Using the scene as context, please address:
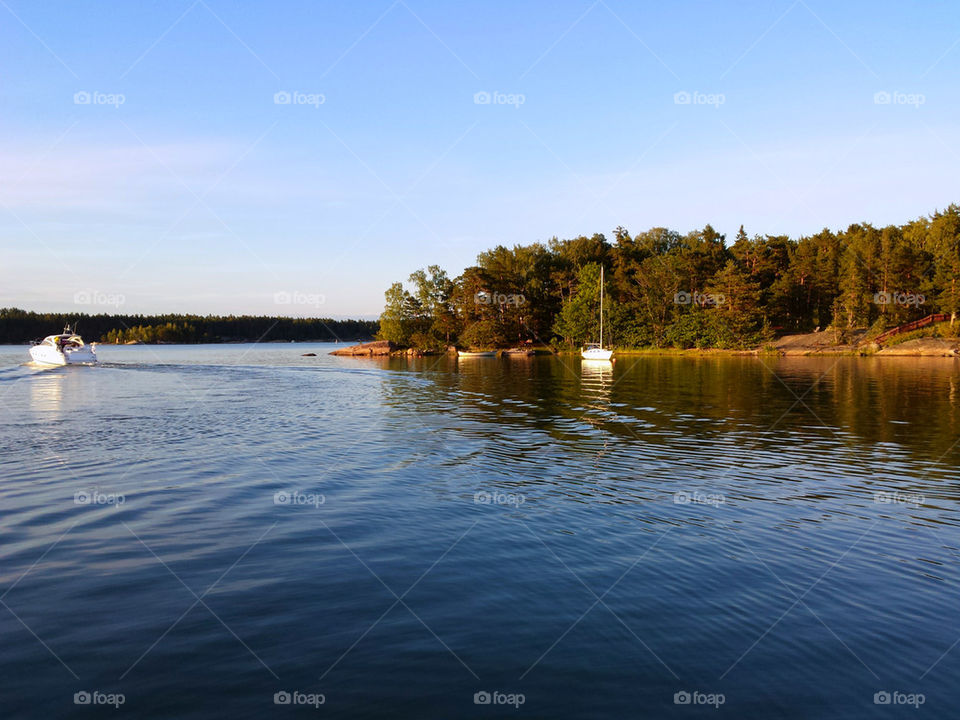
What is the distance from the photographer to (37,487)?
1984 centimetres

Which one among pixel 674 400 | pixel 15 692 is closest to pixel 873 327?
pixel 674 400

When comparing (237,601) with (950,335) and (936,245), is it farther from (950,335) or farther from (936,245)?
(936,245)

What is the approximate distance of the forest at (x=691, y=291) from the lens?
11000cm

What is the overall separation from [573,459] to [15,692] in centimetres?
1945

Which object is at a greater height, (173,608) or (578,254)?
(578,254)

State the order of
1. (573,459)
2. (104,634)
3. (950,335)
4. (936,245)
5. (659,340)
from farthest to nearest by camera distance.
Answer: (659,340) < (936,245) < (950,335) < (573,459) < (104,634)

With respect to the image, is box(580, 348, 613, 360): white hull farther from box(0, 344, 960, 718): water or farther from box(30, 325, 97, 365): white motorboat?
box(30, 325, 97, 365): white motorboat

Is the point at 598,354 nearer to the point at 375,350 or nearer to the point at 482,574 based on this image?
the point at 375,350

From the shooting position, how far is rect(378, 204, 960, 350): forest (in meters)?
110

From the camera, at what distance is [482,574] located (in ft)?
41.5

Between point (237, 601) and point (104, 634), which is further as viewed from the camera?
point (237, 601)

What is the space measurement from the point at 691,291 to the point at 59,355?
115417mm

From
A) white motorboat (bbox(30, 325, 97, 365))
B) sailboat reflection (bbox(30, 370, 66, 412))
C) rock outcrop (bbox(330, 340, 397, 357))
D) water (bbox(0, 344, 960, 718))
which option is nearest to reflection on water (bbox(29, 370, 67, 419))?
sailboat reflection (bbox(30, 370, 66, 412))

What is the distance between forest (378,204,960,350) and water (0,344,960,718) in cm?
9386
